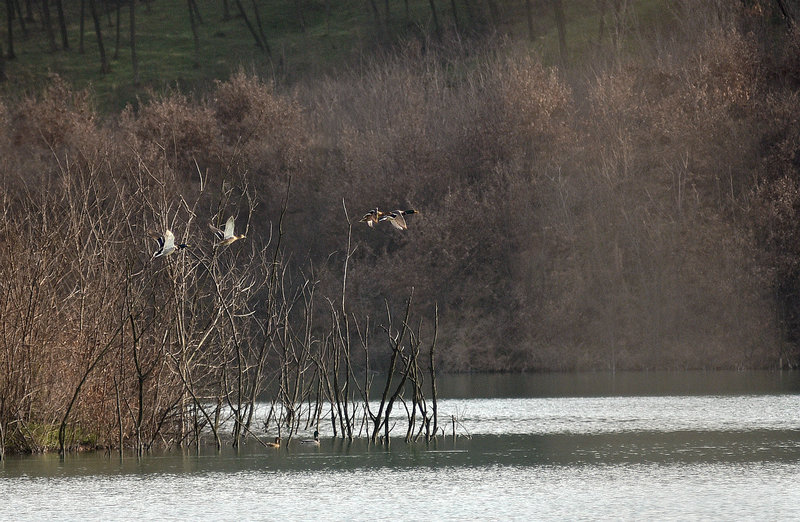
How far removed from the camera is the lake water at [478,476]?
11.2 m

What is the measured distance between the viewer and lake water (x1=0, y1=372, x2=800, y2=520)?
11164 millimetres

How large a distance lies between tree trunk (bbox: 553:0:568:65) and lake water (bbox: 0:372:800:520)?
36.6 m

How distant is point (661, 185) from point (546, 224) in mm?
4270

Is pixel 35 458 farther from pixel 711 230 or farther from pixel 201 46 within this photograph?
pixel 201 46

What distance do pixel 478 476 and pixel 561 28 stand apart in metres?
45.5

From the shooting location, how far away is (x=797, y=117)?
41.3 metres

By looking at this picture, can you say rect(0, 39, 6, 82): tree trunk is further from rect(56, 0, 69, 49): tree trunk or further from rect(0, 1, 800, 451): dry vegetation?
rect(0, 1, 800, 451): dry vegetation

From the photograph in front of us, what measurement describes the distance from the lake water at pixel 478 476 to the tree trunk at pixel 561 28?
120 ft

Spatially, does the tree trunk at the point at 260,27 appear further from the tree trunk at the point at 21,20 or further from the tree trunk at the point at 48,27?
the tree trunk at the point at 21,20

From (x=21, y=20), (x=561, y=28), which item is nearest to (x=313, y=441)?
(x=561, y=28)

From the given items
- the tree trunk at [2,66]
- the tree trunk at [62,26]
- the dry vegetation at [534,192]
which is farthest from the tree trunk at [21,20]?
the dry vegetation at [534,192]

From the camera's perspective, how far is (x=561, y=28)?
5641 centimetres

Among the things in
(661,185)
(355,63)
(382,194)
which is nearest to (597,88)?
(661,185)

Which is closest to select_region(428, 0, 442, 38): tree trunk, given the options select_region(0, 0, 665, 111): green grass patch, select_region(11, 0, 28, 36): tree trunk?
select_region(0, 0, 665, 111): green grass patch
